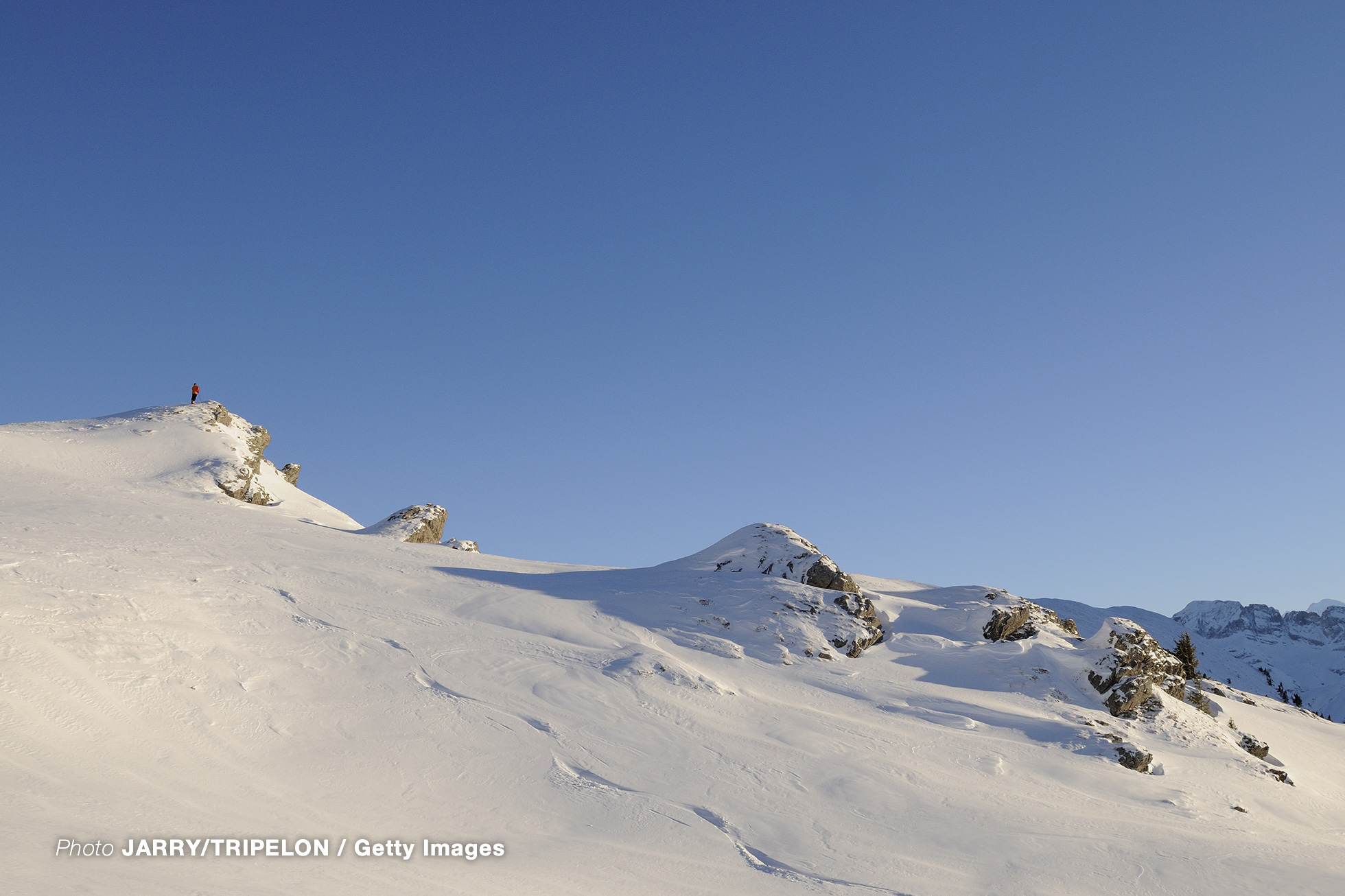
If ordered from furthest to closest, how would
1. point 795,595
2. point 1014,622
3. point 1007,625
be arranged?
point 1014,622
point 1007,625
point 795,595

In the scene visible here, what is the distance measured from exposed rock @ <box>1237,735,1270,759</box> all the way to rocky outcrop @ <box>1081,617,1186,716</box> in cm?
209

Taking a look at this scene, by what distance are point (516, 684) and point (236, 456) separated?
102 feet

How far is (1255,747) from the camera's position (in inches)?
924

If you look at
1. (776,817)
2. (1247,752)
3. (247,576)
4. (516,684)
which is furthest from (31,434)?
(1247,752)

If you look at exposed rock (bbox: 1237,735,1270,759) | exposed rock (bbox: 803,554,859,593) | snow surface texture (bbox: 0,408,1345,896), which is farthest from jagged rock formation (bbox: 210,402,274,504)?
exposed rock (bbox: 1237,735,1270,759)

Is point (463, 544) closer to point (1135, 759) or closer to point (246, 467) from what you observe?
point (246, 467)

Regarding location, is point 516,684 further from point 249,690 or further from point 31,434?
point 31,434

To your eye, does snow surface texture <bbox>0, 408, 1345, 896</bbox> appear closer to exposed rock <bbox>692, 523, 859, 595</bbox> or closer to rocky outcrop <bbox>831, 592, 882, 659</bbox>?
rocky outcrop <bbox>831, 592, 882, 659</bbox>

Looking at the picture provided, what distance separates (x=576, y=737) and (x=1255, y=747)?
69.6 ft

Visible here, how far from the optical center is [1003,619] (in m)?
27.6

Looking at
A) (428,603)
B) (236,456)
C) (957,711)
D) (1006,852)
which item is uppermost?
(236,456)

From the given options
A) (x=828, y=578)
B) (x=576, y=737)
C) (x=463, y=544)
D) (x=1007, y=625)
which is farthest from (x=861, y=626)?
(x=463, y=544)

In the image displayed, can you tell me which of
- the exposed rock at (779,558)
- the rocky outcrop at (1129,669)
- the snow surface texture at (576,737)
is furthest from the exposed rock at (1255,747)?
the exposed rock at (779,558)

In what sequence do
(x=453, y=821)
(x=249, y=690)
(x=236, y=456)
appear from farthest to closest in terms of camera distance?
1. (x=236, y=456)
2. (x=249, y=690)
3. (x=453, y=821)
